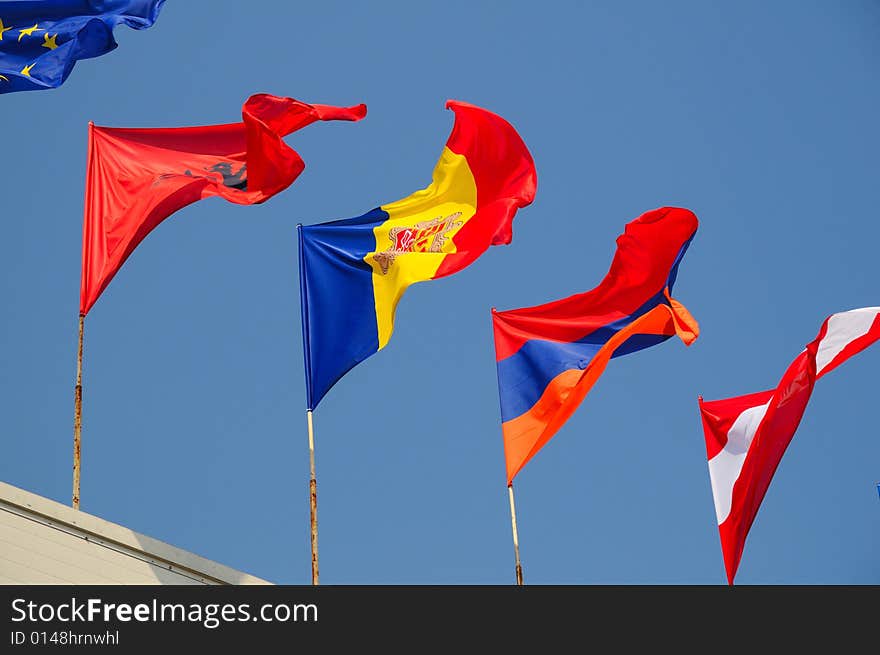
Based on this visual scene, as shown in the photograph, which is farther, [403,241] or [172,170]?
[403,241]

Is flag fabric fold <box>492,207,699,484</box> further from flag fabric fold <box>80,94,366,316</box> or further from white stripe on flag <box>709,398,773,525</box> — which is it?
flag fabric fold <box>80,94,366,316</box>

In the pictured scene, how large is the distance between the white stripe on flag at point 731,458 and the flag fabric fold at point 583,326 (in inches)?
75.3

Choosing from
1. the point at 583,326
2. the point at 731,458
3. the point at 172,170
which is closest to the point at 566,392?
the point at 583,326

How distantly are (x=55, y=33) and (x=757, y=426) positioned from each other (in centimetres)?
1362

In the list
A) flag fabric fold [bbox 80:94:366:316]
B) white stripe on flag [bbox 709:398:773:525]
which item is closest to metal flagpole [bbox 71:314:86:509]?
flag fabric fold [bbox 80:94:366:316]

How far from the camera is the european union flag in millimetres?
24422

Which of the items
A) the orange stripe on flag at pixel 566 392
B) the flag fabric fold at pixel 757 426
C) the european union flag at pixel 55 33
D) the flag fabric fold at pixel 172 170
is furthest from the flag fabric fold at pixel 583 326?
the european union flag at pixel 55 33

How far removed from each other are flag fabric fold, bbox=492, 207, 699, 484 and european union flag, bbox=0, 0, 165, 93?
8214mm

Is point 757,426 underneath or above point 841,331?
underneath

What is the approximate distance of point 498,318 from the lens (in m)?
25.8

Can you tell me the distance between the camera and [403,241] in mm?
25188

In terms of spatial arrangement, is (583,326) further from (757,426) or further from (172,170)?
(172,170)

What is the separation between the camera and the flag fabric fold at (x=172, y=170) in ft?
75.3
